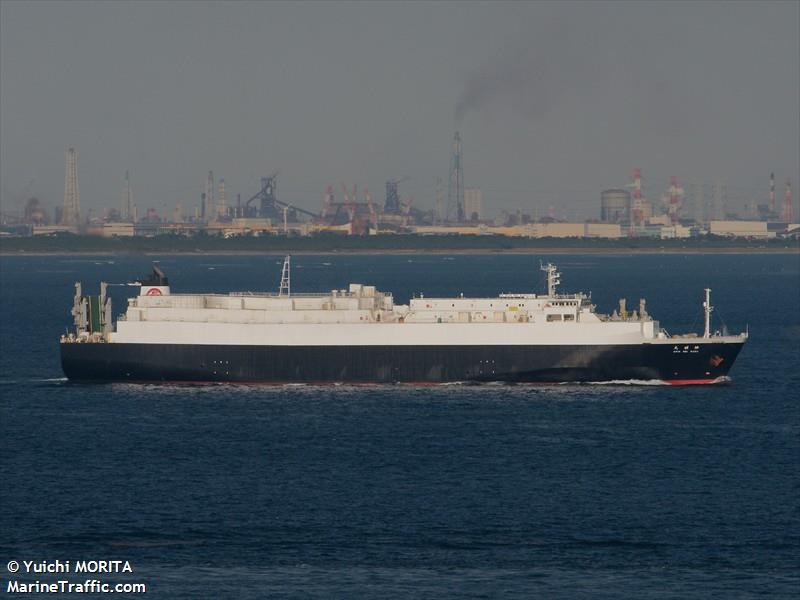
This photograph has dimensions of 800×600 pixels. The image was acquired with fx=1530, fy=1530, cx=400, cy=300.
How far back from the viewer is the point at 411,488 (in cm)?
5431

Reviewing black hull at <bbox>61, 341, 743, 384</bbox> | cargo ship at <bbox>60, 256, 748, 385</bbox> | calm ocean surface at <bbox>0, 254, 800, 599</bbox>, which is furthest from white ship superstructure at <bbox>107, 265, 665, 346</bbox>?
calm ocean surface at <bbox>0, 254, 800, 599</bbox>

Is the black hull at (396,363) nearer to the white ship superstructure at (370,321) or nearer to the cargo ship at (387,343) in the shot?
the cargo ship at (387,343)

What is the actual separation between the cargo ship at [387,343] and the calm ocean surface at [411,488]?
1.38 m

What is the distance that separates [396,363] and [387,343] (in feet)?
3.80

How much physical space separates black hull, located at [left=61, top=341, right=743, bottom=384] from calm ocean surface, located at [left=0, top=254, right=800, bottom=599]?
3.87ft

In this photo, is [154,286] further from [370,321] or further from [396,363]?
[396,363]

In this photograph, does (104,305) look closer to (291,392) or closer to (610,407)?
(291,392)

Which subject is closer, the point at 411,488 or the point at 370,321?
the point at 411,488

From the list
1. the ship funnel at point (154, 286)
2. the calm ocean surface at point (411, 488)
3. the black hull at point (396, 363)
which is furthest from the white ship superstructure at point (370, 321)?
the calm ocean surface at point (411, 488)

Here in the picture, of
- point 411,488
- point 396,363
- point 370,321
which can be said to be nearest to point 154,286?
point 370,321

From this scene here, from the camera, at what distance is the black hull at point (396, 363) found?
7906 cm

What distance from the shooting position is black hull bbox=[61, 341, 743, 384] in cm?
7906

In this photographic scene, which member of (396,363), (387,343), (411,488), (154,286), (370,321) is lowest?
(411,488)

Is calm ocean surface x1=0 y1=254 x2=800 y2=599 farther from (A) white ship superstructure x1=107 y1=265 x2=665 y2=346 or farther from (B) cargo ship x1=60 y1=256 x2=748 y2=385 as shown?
(A) white ship superstructure x1=107 y1=265 x2=665 y2=346
